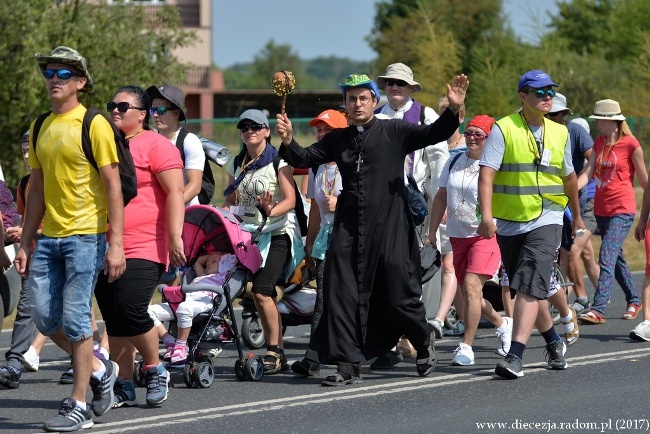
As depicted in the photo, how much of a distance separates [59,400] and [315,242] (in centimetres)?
241

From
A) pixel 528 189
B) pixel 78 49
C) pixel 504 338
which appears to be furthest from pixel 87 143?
pixel 78 49

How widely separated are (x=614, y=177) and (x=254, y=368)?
5092mm

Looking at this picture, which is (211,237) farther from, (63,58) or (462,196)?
(63,58)

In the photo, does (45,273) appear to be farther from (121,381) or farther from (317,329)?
(317,329)

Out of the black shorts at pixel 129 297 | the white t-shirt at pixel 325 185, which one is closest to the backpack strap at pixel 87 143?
the black shorts at pixel 129 297

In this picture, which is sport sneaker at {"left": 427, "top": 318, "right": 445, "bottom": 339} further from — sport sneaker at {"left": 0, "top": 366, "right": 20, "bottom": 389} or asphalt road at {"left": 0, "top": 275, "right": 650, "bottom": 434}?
sport sneaker at {"left": 0, "top": 366, "right": 20, "bottom": 389}

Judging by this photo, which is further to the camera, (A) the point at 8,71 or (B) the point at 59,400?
(A) the point at 8,71

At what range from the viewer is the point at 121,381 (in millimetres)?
8766

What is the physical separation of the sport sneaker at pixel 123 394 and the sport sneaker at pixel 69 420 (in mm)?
737

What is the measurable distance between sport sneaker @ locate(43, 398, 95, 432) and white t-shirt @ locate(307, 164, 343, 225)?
Answer: 10.2ft

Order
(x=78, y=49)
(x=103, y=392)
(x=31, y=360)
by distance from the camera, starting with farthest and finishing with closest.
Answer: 1. (x=78, y=49)
2. (x=31, y=360)
3. (x=103, y=392)

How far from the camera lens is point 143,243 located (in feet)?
27.6

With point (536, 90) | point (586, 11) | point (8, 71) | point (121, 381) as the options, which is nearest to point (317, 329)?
point (121, 381)

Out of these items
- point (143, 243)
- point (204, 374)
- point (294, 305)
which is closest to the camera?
point (143, 243)
